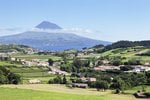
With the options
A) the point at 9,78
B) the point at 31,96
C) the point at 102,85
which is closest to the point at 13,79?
the point at 9,78

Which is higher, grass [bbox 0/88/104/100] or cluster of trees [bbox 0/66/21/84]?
cluster of trees [bbox 0/66/21/84]

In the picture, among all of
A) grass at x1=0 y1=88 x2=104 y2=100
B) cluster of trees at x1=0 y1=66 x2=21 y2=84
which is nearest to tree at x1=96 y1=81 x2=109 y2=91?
cluster of trees at x1=0 y1=66 x2=21 y2=84

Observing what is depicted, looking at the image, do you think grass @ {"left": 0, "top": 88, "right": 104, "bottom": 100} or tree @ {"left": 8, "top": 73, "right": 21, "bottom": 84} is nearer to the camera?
grass @ {"left": 0, "top": 88, "right": 104, "bottom": 100}

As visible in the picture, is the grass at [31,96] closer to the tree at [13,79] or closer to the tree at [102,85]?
the tree at [102,85]

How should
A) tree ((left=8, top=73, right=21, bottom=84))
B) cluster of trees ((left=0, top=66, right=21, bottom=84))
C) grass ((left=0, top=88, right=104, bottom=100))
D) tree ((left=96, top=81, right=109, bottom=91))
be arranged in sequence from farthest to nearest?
tree ((left=8, top=73, right=21, bottom=84)) → cluster of trees ((left=0, top=66, right=21, bottom=84)) → tree ((left=96, top=81, right=109, bottom=91)) → grass ((left=0, top=88, right=104, bottom=100))

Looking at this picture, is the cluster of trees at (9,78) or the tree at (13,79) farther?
the tree at (13,79)

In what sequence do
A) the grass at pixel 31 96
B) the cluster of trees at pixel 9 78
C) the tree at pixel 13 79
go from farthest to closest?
the tree at pixel 13 79, the cluster of trees at pixel 9 78, the grass at pixel 31 96

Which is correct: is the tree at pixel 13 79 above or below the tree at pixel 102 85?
above

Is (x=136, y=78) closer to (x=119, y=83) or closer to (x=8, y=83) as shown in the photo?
(x=119, y=83)

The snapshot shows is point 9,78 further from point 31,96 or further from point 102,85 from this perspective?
point 31,96

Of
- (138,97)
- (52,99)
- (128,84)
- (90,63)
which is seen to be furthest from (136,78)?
(90,63)

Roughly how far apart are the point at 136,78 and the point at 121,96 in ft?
72.8

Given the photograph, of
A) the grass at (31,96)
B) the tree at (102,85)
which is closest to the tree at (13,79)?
the tree at (102,85)

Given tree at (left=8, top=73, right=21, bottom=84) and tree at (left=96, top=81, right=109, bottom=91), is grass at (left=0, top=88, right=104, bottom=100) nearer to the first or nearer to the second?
tree at (left=96, top=81, right=109, bottom=91)
